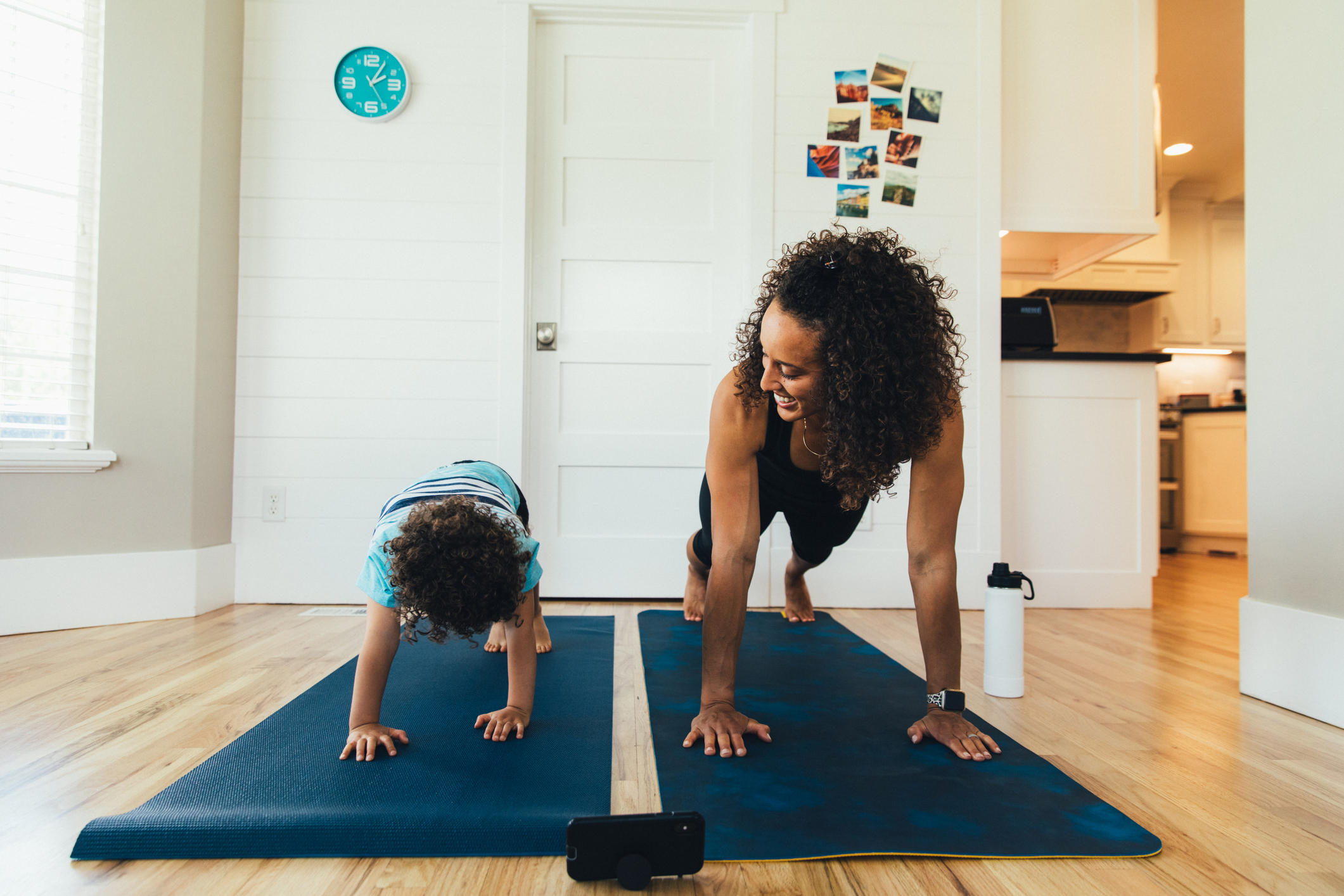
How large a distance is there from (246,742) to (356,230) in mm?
1987

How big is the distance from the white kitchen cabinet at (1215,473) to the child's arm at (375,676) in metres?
5.04

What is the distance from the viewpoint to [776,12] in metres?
2.70

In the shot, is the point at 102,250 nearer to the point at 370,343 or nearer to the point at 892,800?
the point at 370,343

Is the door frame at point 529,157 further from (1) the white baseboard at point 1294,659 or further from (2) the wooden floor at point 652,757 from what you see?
(1) the white baseboard at point 1294,659

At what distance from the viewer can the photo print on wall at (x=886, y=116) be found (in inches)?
107

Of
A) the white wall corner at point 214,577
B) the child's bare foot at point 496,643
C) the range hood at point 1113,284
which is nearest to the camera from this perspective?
the child's bare foot at point 496,643

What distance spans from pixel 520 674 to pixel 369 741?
0.88 feet

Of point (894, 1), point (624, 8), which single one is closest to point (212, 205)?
point (624, 8)

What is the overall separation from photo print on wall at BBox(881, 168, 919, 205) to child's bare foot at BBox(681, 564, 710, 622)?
1.57m

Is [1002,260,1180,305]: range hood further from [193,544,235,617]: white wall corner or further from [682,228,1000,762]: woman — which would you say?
[193,544,235,617]: white wall corner

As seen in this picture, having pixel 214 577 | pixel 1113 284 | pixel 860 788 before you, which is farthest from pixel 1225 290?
pixel 214 577

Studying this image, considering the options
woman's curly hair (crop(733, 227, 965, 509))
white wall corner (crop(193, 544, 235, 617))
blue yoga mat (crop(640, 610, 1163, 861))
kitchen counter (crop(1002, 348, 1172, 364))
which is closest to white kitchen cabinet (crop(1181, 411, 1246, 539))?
kitchen counter (crop(1002, 348, 1172, 364))

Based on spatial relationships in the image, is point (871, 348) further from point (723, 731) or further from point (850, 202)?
point (850, 202)

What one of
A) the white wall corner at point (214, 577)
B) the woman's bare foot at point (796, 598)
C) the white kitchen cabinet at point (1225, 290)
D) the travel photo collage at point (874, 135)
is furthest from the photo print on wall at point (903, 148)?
the white kitchen cabinet at point (1225, 290)
